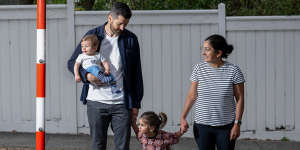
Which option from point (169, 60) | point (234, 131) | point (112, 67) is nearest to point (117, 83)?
point (112, 67)

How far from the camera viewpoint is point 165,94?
8023 mm

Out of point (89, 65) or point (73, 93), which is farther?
point (73, 93)

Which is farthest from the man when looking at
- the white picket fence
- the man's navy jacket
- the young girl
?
the white picket fence

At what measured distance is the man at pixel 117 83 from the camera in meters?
4.43

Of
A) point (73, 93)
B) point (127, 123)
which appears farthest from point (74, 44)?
point (127, 123)

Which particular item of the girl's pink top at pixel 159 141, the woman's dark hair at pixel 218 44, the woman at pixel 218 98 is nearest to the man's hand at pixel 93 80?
the girl's pink top at pixel 159 141

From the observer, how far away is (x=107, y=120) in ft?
15.0

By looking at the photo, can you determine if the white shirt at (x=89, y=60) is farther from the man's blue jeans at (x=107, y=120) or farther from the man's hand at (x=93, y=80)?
the man's blue jeans at (x=107, y=120)

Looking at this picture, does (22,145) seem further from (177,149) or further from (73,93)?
(177,149)

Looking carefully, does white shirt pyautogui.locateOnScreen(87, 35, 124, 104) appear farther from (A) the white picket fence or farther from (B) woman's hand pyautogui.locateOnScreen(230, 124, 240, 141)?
(A) the white picket fence

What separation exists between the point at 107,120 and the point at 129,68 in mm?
459

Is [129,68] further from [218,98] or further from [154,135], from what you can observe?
[218,98]

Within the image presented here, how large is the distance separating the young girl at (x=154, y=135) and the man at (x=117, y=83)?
0.39 ft

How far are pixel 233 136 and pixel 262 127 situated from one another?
3752 mm
